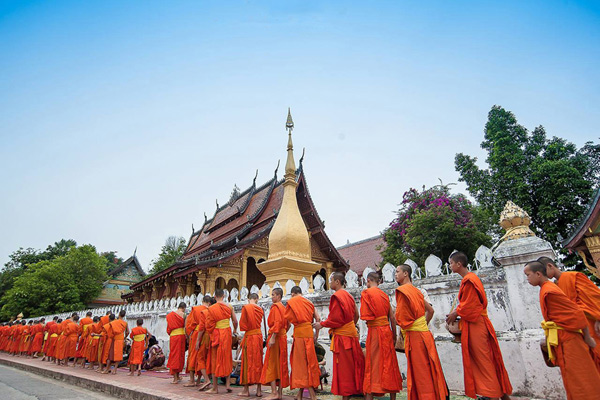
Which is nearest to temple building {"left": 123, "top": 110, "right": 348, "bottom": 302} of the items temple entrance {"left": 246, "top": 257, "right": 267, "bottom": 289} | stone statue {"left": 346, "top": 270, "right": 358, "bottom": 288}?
temple entrance {"left": 246, "top": 257, "right": 267, "bottom": 289}

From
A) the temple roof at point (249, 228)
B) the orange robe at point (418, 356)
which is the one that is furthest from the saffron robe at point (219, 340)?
the temple roof at point (249, 228)

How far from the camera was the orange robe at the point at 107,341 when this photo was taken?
8.02m

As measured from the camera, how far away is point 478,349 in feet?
9.59

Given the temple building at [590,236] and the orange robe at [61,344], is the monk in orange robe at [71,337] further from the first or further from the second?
the temple building at [590,236]

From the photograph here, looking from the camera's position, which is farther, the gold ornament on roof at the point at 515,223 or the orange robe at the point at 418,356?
the gold ornament on roof at the point at 515,223

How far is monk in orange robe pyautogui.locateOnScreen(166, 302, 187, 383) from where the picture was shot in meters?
6.04

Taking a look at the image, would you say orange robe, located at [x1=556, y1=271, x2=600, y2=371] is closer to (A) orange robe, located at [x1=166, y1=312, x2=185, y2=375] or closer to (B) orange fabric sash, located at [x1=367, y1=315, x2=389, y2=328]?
(B) orange fabric sash, located at [x1=367, y1=315, x2=389, y2=328]

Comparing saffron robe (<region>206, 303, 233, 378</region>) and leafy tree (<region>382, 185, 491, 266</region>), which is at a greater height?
leafy tree (<region>382, 185, 491, 266</region>)

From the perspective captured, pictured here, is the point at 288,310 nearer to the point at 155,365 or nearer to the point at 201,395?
the point at 201,395

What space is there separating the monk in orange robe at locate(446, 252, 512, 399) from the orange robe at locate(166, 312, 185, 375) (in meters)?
4.81

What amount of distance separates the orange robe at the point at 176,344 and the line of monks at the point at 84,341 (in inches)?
64.8

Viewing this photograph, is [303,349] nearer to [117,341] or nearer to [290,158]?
[290,158]

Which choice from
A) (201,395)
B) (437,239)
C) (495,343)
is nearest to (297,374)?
(201,395)

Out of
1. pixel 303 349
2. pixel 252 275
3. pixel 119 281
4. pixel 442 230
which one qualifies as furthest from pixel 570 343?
pixel 119 281
